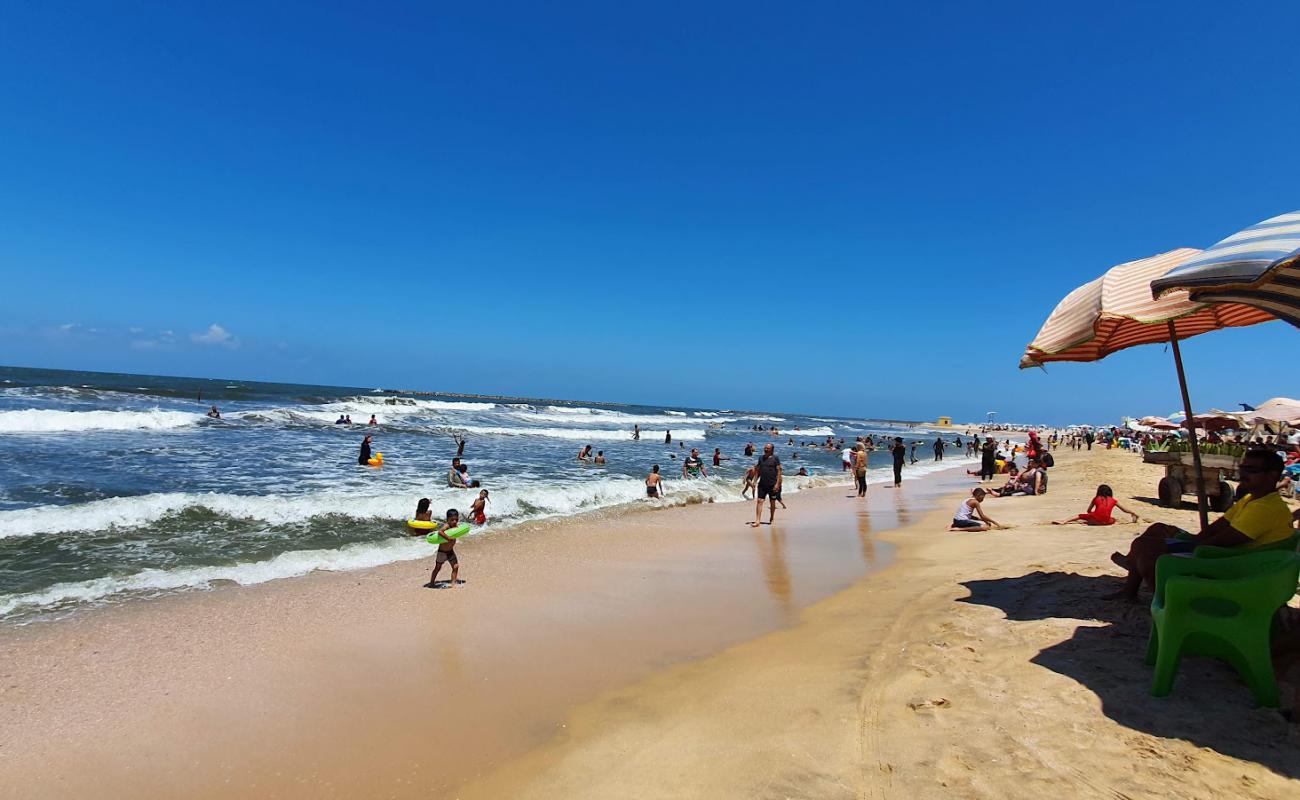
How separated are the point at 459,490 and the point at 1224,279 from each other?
14.9 meters

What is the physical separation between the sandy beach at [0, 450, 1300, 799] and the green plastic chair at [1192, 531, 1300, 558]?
62 centimetres

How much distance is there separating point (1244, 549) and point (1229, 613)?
1.86 ft

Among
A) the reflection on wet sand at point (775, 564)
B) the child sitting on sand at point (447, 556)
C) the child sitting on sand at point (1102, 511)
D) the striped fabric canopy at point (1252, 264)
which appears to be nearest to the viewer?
the striped fabric canopy at point (1252, 264)

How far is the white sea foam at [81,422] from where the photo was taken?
1035 inches

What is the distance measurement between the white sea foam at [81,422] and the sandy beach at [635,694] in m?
27.4

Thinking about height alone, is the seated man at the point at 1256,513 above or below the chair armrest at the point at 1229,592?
above

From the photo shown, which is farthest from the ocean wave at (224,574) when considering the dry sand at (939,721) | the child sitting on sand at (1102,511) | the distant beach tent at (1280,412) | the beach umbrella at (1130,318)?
the distant beach tent at (1280,412)

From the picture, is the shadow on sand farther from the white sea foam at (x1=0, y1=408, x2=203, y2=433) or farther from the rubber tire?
the white sea foam at (x1=0, y1=408, x2=203, y2=433)

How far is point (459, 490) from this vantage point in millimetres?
15742

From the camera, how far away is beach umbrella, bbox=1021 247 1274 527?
→ 15.2ft

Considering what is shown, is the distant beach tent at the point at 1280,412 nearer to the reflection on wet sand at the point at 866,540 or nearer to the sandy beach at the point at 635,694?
the reflection on wet sand at the point at 866,540

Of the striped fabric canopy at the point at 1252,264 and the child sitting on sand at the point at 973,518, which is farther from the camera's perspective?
the child sitting on sand at the point at 973,518

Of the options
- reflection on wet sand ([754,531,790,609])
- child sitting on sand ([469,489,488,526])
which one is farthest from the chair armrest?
child sitting on sand ([469,489,488,526])

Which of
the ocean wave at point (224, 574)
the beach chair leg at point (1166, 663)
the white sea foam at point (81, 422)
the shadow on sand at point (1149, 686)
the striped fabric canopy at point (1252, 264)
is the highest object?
the striped fabric canopy at point (1252, 264)
